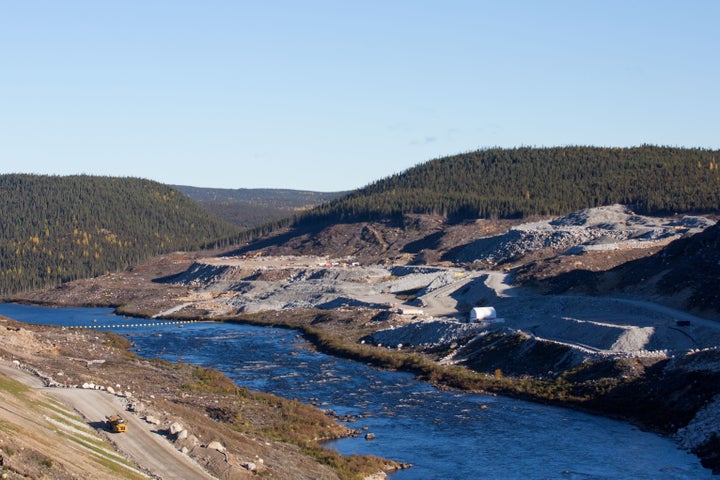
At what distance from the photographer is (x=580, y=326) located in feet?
252

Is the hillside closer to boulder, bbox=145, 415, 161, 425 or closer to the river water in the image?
the river water

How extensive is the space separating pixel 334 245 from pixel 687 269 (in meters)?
Answer: 105

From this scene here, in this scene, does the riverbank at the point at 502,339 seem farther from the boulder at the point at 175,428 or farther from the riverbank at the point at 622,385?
the boulder at the point at 175,428

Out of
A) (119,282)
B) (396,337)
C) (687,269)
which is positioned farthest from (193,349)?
(119,282)

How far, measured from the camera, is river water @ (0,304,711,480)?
47.7m

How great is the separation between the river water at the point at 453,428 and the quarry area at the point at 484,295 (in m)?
11.7

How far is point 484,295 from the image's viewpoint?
10556 centimetres

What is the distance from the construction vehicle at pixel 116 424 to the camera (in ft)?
144

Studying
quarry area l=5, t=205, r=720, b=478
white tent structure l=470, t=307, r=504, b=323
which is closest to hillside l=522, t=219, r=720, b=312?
quarry area l=5, t=205, r=720, b=478

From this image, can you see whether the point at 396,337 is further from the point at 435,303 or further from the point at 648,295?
the point at 648,295

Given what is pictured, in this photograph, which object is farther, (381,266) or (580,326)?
(381,266)

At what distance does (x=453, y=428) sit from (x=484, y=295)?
5004 cm

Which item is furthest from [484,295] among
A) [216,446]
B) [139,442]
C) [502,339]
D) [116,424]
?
[139,442]

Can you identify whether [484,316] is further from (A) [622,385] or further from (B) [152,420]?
(B) [152,420]
